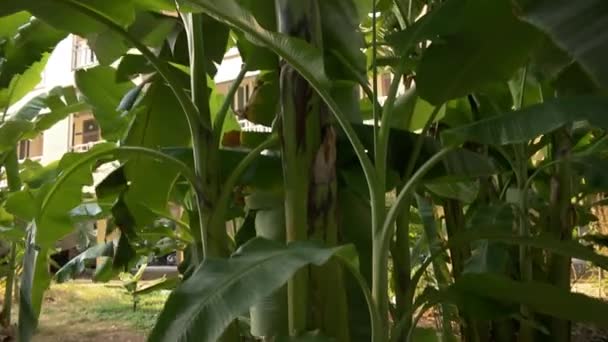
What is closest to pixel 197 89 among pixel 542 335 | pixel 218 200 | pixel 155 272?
pixel 218 200

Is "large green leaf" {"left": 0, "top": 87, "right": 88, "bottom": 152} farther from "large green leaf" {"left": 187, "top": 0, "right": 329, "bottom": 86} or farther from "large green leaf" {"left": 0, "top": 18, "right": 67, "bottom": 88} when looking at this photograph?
"large green leaf" {"left": 187, "top": 0, "right": 329, "bottom": 86}

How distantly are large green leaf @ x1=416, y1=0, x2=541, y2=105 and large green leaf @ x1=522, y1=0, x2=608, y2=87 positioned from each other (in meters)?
0.23

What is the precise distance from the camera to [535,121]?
549 millimetres

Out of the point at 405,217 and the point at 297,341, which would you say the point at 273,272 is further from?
the point at 405,217

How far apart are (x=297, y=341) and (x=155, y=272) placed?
232 inches

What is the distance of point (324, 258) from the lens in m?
0.45

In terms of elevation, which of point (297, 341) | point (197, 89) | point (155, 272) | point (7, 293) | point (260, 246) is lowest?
point (155, 272)

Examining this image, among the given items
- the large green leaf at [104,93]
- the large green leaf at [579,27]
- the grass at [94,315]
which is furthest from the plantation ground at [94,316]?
the large green leaf at [579,27]

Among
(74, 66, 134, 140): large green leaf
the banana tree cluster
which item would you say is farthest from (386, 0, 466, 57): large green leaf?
(74, 66, 134, 140): large green leaf

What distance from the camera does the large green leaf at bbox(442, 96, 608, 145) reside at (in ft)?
1.73

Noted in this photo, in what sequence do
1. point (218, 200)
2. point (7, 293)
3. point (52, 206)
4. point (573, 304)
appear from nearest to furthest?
point (573, 304) → point (218, 200) → point (52, 206) → point (7, 293)

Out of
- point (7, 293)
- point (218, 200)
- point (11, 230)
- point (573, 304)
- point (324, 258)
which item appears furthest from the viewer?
point (7, 293)

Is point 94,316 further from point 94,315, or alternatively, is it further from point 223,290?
point 223,290

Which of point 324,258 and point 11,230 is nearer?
point 324,258
